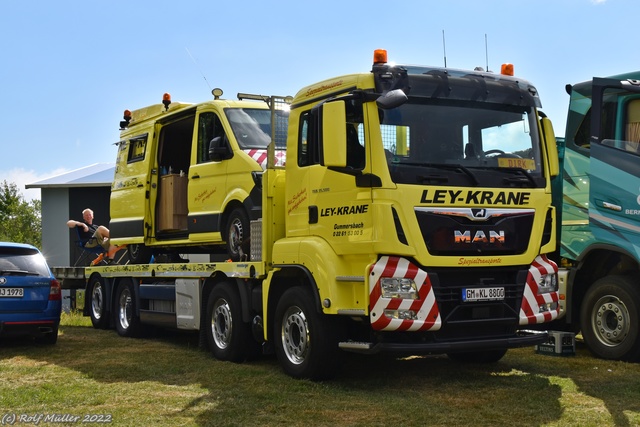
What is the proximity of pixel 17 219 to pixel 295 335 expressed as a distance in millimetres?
66810

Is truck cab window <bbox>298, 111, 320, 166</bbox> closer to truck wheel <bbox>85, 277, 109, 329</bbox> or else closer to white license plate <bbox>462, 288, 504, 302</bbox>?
white license plate <bbox>462, 288, 504, 302</bbox>

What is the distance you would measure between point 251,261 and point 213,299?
3.74 feet

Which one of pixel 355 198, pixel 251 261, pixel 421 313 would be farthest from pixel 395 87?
pixel 251 261

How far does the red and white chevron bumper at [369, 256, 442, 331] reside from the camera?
290 inches

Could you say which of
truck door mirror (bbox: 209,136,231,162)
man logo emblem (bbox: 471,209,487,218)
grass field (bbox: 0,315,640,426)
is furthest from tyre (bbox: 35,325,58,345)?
man logo emblem (bbox: 471,209,487,218)

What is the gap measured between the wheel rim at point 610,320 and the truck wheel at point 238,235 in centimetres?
413

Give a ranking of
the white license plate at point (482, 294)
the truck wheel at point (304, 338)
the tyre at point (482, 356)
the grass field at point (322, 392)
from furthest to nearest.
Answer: the tyre at point (482, 356) < the truck wheel at point (304, 338) < the white license plate at point (482, 294) < the grass field at point (322, 392)

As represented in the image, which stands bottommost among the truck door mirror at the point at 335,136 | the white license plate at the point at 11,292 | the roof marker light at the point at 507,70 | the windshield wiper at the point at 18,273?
the white license plate at the point at 11,292

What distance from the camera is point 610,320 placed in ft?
32.0

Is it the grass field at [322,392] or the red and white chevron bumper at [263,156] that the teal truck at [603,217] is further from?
the red and white chevron bumper at [263,156]

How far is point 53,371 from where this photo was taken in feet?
30.9

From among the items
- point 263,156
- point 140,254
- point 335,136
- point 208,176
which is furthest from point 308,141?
point 140,254

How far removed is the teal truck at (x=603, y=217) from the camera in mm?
9258

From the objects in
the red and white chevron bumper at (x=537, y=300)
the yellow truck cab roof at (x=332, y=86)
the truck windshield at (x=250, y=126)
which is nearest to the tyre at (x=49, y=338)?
the truck windshield at (x=250, y=126)
